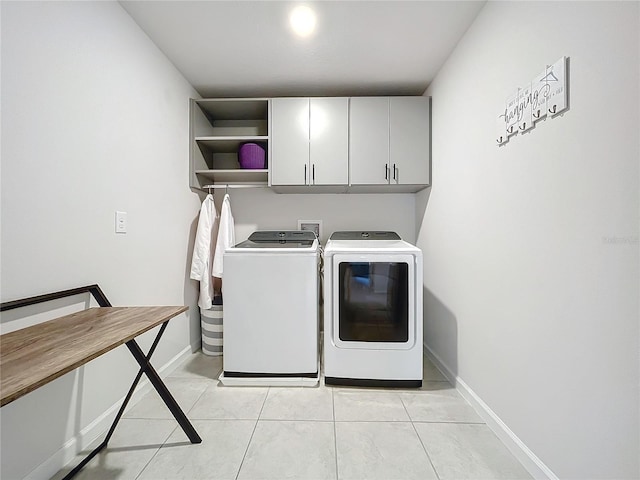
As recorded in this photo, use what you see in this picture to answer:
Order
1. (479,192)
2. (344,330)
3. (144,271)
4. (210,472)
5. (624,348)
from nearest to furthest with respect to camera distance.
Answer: (624,348) < (210,472) < (479,192) < (144,271) < (344,330)

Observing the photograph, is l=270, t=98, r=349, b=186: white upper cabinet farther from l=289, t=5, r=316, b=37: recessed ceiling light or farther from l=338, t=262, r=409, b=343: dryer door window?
l=338, t=262, r=409, b=343: dryer door window

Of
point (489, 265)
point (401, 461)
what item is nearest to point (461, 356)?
point (489, 265)

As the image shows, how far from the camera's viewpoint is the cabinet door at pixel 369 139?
253 cm

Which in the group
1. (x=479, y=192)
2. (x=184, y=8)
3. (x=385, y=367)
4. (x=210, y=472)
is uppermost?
(x=184, y=8)

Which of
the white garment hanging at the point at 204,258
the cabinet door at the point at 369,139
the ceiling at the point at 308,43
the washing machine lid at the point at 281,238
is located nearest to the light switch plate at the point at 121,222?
the white garment hanging at the point at 204,258

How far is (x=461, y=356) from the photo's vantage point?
1943mm

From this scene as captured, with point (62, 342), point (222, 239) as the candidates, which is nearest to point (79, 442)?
point (62, 342)

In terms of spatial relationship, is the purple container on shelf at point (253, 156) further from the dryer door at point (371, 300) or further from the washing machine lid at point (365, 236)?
the dryer door at point (371, 300)

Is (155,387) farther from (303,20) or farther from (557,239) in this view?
(303,20)

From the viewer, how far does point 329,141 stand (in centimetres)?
254

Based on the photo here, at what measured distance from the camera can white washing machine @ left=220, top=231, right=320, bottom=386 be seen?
2.06m

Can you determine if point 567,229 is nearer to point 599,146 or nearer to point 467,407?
point 599,146

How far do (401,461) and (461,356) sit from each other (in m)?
0.84

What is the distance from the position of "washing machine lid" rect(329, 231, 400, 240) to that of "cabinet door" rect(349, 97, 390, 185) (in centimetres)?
50
